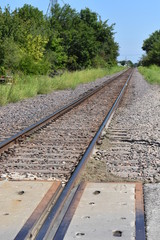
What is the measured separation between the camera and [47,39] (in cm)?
3772

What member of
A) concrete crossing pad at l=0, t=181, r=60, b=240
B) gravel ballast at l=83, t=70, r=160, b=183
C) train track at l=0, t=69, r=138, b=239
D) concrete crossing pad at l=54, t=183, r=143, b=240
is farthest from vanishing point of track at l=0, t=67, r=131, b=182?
concrete crossing pad at l=54, t=183, r=143, b=240

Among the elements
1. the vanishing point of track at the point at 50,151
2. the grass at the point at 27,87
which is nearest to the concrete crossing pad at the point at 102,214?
the vanishing point of track at the point at 50,151

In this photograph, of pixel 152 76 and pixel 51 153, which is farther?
pixel 152 76

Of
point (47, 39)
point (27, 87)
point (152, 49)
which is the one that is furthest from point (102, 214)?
point (152, 49)

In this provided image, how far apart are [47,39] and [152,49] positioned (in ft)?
276

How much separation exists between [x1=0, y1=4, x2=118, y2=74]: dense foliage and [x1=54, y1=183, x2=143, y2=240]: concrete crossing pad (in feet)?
78.0

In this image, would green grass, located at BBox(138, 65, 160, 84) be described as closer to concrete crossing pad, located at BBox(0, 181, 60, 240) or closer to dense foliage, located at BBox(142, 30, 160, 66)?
concrete crossing pad, located at BBox(0, 181, 60, 240)

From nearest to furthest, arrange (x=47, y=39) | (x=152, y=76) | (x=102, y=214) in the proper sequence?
1. (x=102, y=214)
2. (x=47, y=39)
3. (x=152, y=76)

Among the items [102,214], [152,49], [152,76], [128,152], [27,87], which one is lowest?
[152,76]

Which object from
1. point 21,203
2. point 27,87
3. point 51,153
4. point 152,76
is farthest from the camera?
point 152,76

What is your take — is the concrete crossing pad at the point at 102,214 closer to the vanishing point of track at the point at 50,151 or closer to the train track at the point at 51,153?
the train track at the point at 51,153

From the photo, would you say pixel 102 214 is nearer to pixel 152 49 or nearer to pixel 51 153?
pixel 51 153

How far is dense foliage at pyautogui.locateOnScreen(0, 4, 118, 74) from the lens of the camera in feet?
96.7

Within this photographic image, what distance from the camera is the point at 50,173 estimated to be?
19.1 ft
